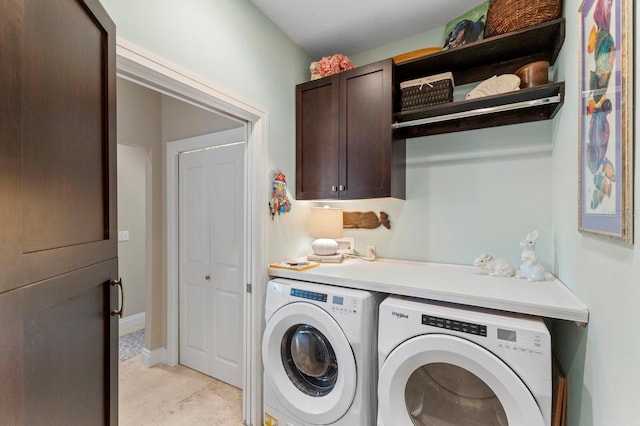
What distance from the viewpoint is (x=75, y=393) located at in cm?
81

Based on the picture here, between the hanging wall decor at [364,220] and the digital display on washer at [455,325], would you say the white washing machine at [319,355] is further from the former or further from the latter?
the hanging wall decor at [364,220]

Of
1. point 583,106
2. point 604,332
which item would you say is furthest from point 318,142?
point 604,332

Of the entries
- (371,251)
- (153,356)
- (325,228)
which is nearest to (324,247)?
(325,228)

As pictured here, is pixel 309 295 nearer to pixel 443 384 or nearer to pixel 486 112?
pixel 443 384

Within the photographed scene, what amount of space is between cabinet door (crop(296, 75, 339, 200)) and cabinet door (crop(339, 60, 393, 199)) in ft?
0.20

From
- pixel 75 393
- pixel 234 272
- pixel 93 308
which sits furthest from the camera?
pixel 234 272

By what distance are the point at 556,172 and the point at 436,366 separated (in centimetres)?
125

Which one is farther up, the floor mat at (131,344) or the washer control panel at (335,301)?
the washer control panel at (335,301)

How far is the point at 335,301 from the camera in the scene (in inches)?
62.2

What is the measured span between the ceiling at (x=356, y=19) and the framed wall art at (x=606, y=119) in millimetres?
974

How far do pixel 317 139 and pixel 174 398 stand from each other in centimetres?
225

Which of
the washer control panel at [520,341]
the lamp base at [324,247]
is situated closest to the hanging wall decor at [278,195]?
the lamp base at [324,247]

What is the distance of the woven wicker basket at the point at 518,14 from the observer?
1486 millimetres

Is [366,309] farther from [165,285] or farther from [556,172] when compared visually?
[165,285]
